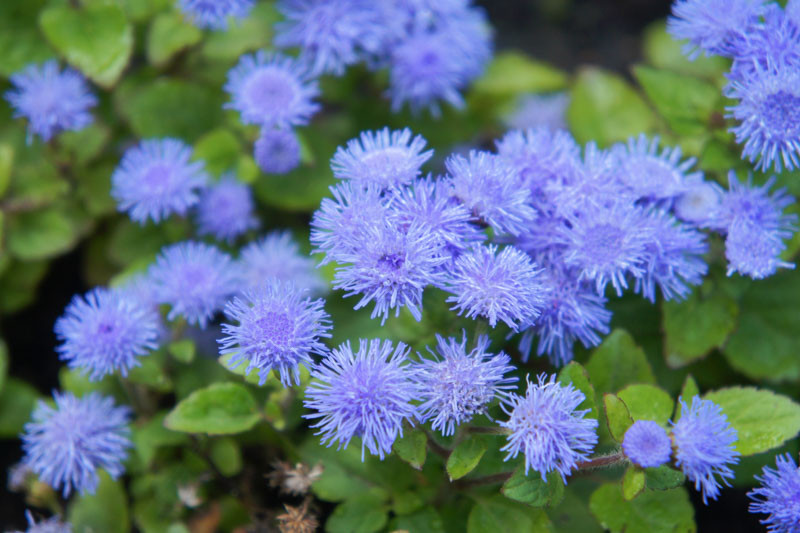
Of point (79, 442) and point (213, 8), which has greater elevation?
point (213, 8)

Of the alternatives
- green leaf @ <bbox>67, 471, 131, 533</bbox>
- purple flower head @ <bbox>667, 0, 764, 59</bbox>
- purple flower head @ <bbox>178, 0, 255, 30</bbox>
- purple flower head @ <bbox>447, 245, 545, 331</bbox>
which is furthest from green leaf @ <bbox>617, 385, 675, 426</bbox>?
purple flower head @ <bbox>178, 0, 255, 30</bbox>

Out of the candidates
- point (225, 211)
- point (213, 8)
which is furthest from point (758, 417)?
point (213, 8)

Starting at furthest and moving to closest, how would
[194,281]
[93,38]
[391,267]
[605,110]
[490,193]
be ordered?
[605,110], [93,38], [194,281], [490,193], [391,267]

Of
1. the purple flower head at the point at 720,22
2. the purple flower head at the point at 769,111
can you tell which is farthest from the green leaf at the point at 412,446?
the purple flower head at the point at 720,22

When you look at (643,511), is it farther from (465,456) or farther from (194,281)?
(194,281)

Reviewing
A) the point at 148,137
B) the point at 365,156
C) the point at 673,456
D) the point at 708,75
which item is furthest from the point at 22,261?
the point at 708,75

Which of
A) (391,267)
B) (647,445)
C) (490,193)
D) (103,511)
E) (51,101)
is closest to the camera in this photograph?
(647,445)

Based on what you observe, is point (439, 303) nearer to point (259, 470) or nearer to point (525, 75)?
point (259, 470)
